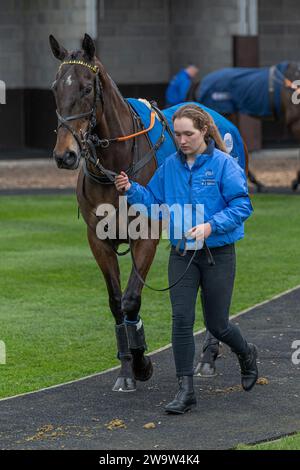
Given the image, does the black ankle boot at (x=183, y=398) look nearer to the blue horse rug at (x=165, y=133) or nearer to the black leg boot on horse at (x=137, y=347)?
the black leg boot on horse at (x=137, y=347)

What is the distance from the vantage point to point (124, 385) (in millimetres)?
8500

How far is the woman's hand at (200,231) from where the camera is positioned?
293 inches

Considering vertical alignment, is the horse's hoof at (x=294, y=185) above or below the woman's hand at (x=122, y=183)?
below

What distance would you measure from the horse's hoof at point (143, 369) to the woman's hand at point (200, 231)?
1422mm

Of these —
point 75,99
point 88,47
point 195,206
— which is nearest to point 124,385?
point 195,206

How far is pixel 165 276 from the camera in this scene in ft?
43.1

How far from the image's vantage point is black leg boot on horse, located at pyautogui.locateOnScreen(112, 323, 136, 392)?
8.49m

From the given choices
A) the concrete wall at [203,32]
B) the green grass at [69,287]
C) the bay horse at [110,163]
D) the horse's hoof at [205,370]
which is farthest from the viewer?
the concrete wall at [203,32]

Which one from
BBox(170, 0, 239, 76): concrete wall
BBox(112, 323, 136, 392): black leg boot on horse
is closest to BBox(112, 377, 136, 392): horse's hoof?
BBox(112, 323, 136, 392): black leg boot on horse

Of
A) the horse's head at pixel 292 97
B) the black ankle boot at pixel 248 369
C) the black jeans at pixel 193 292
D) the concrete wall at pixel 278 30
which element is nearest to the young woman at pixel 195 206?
the black jeans at pixel 193 292

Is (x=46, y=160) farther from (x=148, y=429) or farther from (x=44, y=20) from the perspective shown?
(x=148, y=429)

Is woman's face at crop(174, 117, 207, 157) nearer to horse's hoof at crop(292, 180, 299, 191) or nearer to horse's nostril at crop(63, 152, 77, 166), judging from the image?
horse's nostril at crop(63, 152, 77, 166)

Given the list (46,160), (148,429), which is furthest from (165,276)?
(46,160)

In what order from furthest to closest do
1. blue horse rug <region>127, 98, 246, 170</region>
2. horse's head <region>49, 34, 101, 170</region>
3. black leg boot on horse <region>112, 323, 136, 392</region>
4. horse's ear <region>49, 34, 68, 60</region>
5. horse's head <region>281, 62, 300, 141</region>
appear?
1. horse's head <region>281, 62, 300, 141</region>
2. blue horse rug <region>127, 98, 246, 170</region>
3. black leg boot on horse <region>112, 323, 136, 392</region>
4. horse's ear <region>49, 34, 68, 60</region>
5. horse's head <region>49, 34, 101, 170</region>
